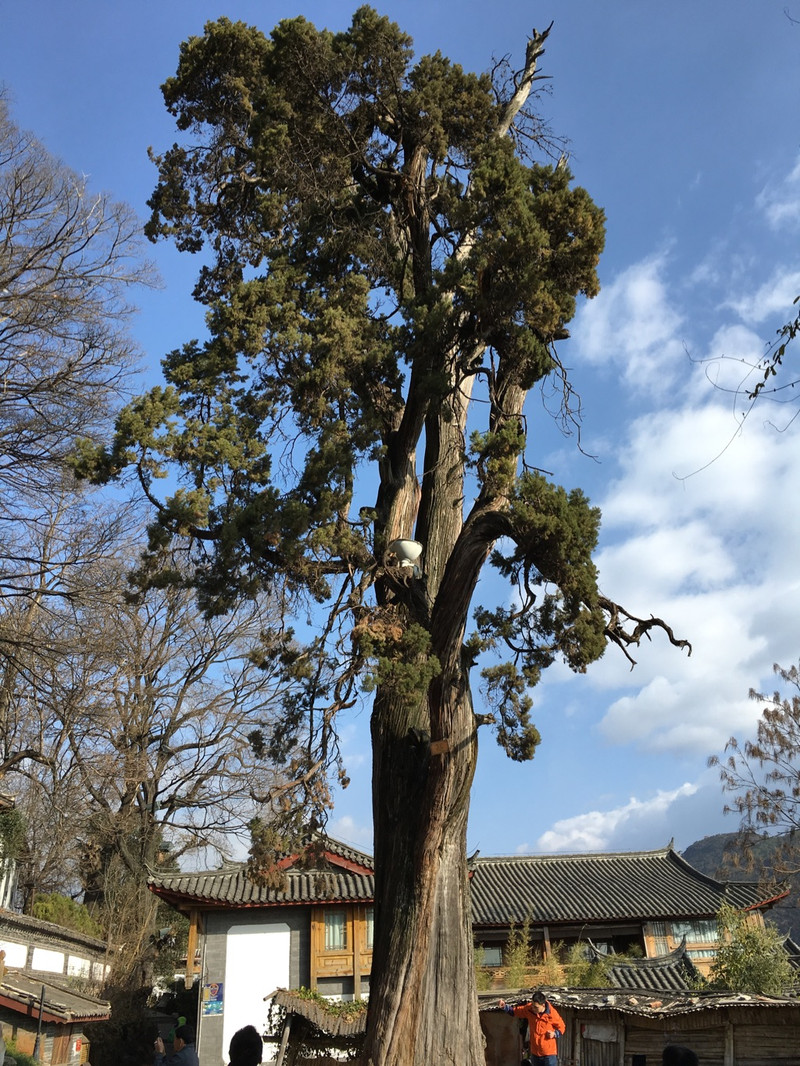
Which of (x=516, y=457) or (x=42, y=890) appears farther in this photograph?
(x=42, y=890)

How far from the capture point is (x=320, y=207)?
10.1 meters

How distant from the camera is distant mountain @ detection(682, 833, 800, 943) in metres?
24.3

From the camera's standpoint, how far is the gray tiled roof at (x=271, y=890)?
817 inches

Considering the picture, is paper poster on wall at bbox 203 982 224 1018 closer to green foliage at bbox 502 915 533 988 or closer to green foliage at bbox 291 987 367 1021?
green foliage at bbox 502 915 533 988

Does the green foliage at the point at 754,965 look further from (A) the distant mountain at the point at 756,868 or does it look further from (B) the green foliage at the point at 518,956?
(B) the green foliage at the point at 518,956

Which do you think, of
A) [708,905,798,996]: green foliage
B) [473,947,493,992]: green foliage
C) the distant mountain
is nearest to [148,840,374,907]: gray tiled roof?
[473,947,493,992]: green foliage

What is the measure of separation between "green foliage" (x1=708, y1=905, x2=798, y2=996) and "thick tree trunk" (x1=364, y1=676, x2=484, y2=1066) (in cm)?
963

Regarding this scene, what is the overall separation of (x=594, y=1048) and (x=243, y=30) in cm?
1361

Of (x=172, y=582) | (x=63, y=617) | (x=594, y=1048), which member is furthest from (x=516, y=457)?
(x=594, y=1048)

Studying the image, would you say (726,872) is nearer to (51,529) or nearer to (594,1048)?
(594,1048)

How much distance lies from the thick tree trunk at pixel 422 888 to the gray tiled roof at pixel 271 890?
12.9 m

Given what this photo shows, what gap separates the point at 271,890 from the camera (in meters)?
20.3

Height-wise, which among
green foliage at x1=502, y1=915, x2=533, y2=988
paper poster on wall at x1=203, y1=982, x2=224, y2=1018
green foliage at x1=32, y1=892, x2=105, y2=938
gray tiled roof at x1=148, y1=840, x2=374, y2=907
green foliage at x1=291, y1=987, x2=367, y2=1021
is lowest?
paper poster on wall at x1=203, y1=982, x2=224, y2=1018

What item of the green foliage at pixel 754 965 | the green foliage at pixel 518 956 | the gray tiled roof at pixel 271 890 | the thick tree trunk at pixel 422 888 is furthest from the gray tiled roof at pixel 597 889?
the thick tree trunk at pixel 422 888
